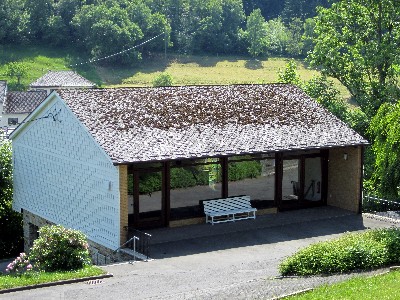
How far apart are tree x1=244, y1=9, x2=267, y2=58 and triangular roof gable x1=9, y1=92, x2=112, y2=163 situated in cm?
7790

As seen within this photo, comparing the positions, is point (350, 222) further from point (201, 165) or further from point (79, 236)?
point (79, 236)

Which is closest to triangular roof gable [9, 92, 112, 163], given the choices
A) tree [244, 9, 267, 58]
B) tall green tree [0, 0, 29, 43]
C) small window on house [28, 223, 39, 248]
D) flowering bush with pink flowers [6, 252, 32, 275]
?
small window on house [28, 223, 39, 248]

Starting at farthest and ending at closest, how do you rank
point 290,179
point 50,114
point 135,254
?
point 290,179 < point 50,114 < point 135,254

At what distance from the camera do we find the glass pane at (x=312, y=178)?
2777cm

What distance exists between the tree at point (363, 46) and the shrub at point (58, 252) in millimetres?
21382

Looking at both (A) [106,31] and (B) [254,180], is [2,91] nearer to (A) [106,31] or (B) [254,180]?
(A) [106,31]

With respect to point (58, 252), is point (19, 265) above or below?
below

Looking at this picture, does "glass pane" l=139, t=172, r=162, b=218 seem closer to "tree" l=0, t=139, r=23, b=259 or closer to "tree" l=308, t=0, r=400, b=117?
"tree" l=0, t=139, r=23, b=259

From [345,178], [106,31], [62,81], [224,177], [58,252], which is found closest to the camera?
[58,252]

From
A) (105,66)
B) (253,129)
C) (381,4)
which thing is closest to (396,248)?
(253,129)

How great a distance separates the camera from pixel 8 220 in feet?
101

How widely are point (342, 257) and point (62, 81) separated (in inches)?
2643

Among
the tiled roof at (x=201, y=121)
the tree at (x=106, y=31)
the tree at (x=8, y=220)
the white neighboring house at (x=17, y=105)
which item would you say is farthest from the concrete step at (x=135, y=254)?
the tree at (x=106, y=31)

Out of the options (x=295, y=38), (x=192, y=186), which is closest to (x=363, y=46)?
(x=192, y=186)
